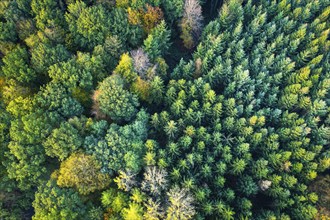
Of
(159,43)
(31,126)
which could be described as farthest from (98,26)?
(31,126)

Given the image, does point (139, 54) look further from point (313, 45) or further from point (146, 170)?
point (313, 45)

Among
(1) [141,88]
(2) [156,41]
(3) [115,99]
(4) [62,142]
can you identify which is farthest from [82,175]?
(2) [156,41]

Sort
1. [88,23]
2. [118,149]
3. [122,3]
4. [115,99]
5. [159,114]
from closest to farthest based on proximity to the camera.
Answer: [118,149] < [115,99] < [159,114] < [88,23] < [122,3]

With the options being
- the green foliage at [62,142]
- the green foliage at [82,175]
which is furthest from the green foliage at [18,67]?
the green foliage at [82,175]

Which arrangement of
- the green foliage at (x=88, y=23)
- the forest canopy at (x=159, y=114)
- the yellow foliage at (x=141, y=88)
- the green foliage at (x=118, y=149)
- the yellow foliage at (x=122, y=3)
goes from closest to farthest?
the forest canopy at (x=159, y=114) → the green foliage at (x=118, y=149) → the yellow foliage at (x=141, y=88) → the green foliage at (x=88, y=23) → the yellow foliage at (x=122, y=3)

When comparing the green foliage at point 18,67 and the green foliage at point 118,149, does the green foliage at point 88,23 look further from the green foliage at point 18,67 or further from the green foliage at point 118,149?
the green foliage at point 118,149

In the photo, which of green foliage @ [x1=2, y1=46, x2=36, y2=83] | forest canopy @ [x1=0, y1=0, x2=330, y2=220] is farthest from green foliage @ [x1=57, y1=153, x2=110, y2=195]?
green foliage @ [x1=2, y1=46, x2=36, y2=83]

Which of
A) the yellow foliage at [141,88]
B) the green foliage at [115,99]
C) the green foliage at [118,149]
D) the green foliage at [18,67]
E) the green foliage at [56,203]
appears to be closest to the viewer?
the green foliage at [56,203]

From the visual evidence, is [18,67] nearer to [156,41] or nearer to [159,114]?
[156,41]
